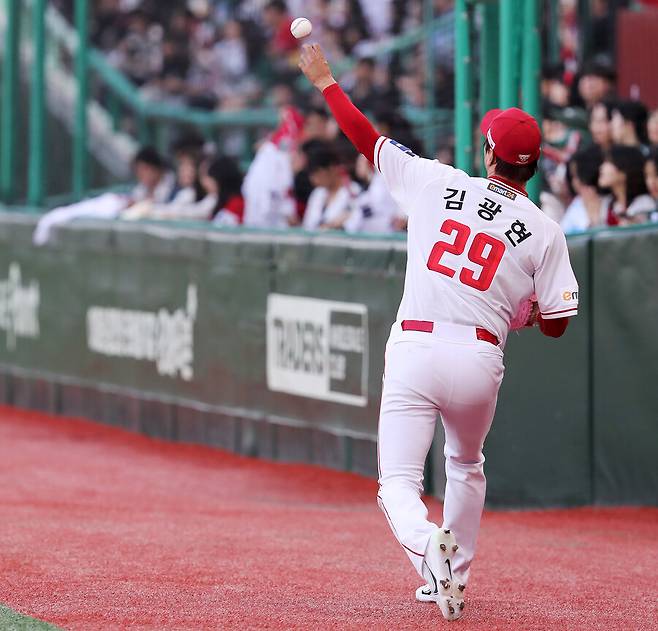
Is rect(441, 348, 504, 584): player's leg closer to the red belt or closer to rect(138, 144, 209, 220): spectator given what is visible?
the red belt

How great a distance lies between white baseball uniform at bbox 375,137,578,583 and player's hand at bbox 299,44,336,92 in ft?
1.17

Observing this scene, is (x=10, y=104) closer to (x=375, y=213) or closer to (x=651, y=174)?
(x=375, y=213)

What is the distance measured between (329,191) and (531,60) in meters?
2.58

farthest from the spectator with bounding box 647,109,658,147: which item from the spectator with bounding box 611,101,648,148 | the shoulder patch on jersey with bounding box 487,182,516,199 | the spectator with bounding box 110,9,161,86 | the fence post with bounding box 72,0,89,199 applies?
the spectator with bounding box 110,9,161,86

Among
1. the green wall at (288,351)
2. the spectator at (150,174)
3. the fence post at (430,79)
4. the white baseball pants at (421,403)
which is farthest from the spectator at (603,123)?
the spectator at (150,174)

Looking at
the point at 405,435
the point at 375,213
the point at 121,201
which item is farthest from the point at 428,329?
the point at 121,201

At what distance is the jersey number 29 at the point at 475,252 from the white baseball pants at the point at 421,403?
6.7 inches

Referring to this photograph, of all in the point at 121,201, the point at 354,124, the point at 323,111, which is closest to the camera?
the point at 354,124

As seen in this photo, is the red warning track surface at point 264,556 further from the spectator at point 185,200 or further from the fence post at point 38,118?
the fence post at point 38,118

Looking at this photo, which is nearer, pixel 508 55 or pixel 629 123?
pixel 508 55

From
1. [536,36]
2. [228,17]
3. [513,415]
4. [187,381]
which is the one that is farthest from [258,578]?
[228,17]

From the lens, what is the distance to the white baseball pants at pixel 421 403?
201 inches

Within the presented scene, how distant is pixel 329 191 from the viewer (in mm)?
10648

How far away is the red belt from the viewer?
5.15m
